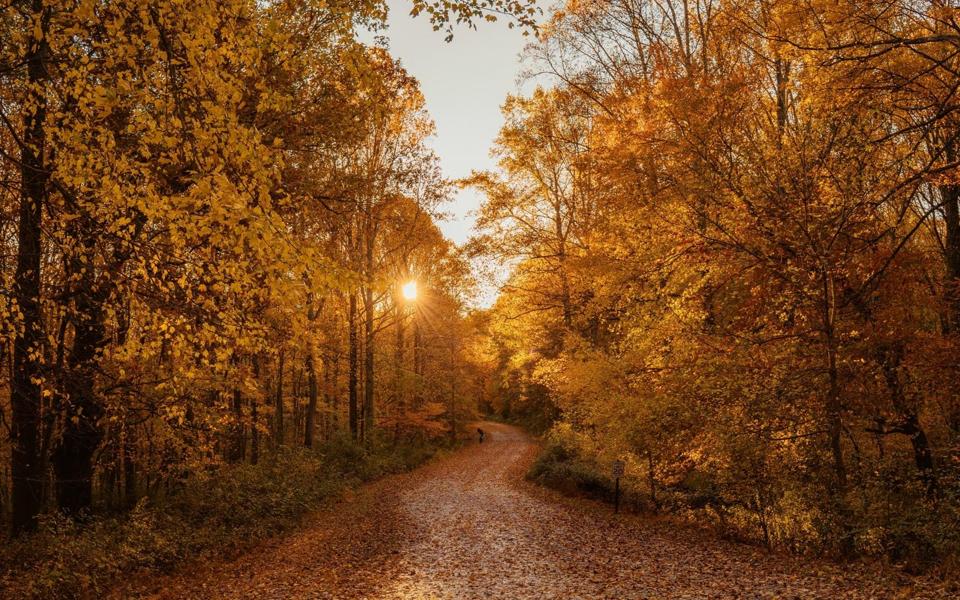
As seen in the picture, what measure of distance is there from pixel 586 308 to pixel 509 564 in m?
8.55

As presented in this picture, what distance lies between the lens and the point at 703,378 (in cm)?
985

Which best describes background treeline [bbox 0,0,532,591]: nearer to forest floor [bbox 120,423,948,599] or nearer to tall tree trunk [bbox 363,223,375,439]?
tall tree trunk [bbox 363,223,375,439]

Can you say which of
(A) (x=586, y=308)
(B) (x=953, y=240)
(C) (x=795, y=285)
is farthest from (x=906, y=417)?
(A) (x=586, y=308)

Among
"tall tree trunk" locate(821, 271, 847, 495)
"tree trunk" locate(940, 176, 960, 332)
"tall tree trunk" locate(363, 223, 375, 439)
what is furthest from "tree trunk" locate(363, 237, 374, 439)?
"tree trunk" locate(940, 176, 960, 332)

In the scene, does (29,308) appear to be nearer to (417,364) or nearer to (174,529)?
(174,529)

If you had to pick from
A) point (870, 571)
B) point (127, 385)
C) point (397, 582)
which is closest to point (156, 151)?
point (127, 385)

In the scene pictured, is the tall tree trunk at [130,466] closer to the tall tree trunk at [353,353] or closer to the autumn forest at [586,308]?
the autumn forest at [586,308]

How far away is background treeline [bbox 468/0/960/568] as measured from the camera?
746cm

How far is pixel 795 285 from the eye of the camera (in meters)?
8.72

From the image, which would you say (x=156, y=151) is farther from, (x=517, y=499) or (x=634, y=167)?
(x=517, y=499)

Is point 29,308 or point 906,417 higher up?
point 29,308

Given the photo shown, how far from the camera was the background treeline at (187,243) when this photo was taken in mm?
4285

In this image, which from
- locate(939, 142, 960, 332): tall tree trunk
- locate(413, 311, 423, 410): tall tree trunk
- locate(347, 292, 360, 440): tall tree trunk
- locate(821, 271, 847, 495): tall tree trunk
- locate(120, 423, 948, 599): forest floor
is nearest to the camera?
locate(120, 423, 948, 599): forest floor

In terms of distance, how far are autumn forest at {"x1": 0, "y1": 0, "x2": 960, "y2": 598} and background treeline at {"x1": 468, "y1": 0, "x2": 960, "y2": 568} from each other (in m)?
0.07
